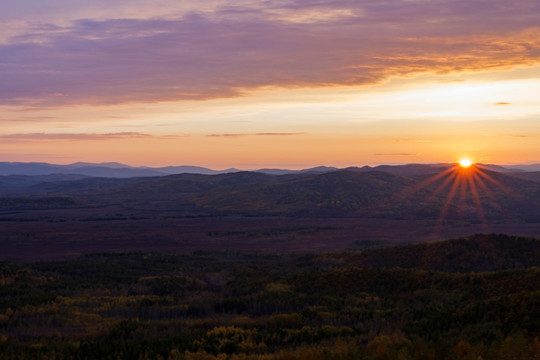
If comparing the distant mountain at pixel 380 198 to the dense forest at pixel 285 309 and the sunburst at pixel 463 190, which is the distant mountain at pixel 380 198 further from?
the dense forest at pixel 285 309

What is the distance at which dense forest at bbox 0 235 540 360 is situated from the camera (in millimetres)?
12125

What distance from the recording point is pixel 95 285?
2781 centimetres

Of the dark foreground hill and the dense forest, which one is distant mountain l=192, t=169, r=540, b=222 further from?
the dense forest

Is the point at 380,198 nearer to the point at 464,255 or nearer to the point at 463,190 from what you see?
the point at 463,190

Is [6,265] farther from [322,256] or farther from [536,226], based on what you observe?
[536,226]

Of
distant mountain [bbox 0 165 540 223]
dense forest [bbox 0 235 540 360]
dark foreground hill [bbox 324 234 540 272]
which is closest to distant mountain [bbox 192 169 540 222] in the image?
distant mountain [bbox 0 165 540 223]


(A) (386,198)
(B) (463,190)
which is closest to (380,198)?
(A) (386,198)

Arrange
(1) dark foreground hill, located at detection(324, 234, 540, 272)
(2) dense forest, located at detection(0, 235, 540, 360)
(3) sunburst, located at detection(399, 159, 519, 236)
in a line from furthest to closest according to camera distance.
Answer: (3) sunburst, located at detection(399, 159, 519, 236) → (1) dark foreground hill, located at detection(324, 234, 540, 272) → (2) dense forest, located at detection(0, 235, 540, 360)

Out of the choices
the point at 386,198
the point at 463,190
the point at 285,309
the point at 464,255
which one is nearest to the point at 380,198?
the point at 386,198

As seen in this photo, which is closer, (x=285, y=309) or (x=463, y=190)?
(x=285, y=309)

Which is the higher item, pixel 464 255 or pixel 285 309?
pixel 285 309

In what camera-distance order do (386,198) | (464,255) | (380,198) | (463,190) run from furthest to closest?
(463,190) < (380,198) < (386,198) < (464,255)

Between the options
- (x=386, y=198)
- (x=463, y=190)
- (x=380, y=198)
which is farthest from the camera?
(x=463, y=190)

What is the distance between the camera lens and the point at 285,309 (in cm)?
1983
